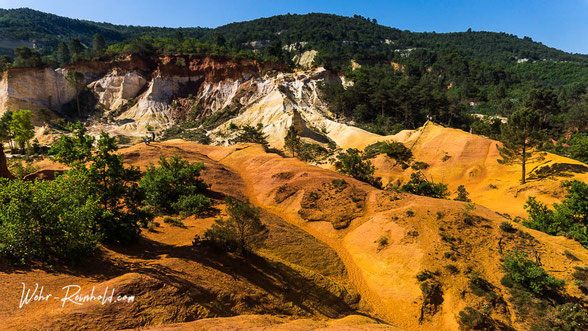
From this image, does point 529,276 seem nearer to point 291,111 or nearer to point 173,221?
point 173,221

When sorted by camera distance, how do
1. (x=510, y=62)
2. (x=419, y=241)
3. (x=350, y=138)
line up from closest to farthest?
(x=419, y=241), (x=350, y=138), (x=510, y=62)

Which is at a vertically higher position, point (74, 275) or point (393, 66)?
point (393, 66)

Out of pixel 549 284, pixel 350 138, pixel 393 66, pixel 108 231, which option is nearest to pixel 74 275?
pixel 108 231

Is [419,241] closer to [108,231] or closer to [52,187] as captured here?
[108,231]

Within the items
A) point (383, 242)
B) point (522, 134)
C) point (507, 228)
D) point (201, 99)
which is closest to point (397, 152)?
point (522, 134)

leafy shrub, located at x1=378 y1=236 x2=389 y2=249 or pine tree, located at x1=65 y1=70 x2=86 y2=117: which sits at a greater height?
pine tree, located at x1=65 y1=70 x2=86 y2=117

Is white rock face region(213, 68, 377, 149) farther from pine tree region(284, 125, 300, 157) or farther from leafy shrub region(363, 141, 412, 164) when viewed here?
leafy shrub region(363, 141, 412, 164)

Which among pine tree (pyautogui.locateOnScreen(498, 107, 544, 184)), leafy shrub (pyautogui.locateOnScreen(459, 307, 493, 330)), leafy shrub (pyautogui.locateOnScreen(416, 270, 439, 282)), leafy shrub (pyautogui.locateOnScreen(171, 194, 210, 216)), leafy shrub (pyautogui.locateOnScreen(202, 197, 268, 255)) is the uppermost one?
pine tree (pyautogui.locateOnScreen(498, 107, 544, 184))

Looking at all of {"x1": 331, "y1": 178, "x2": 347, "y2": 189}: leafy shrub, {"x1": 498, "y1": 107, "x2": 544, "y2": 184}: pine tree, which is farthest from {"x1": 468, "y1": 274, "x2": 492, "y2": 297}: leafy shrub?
{"x1": 498, "y1": 107, "x2": 544, "y2": 184}: pine tree
